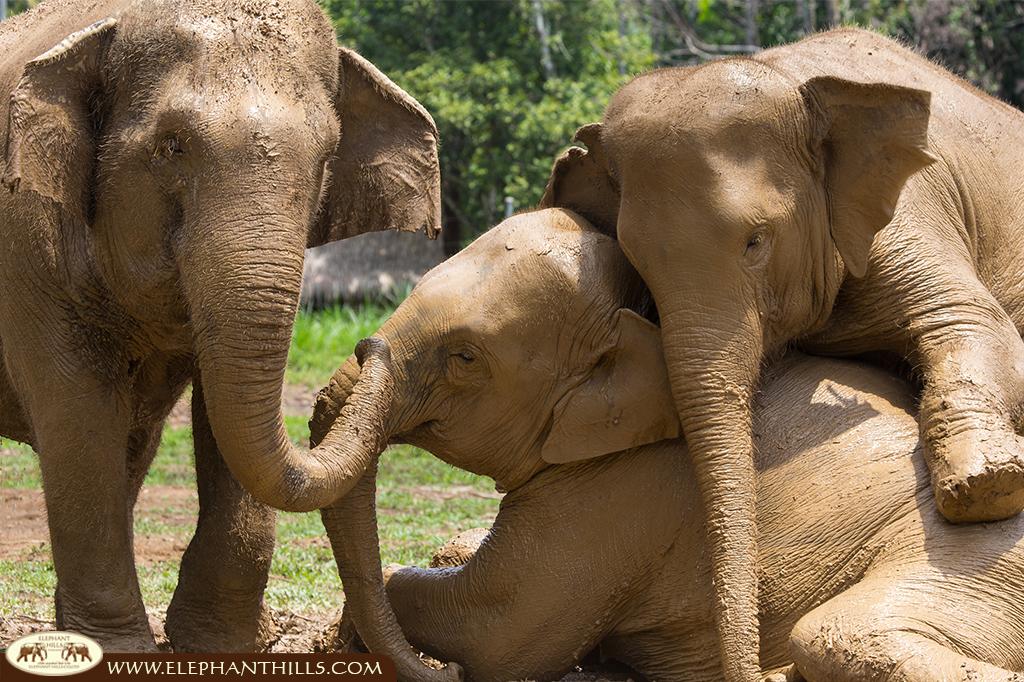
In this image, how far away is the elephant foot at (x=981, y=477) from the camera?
16.1 ft

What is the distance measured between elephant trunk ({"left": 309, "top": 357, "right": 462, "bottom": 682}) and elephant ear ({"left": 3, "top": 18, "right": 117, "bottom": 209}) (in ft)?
3.31

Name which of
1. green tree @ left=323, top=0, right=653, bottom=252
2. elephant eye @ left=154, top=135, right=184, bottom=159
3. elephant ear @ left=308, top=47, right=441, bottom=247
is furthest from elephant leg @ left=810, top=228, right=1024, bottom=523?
green tree @ left=323, top=0, right=653, bottom=252

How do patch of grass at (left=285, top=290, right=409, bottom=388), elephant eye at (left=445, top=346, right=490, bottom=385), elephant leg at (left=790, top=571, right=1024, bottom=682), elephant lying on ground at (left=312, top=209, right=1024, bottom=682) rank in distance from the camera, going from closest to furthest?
elephant leg at (left=790, top=571, right=1024, bottom=682)
elephant lying on ground at (left=312, top=209, right=1024, bottom=682)
elephant eye at (left=445, top=346, right=490, bottom=385)
patch of grass at (left=285, top=290, right=409, bottom=388)

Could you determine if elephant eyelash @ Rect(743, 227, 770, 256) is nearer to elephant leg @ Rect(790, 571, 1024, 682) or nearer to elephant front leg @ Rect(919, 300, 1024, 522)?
elephant front leg @ Rect(919, 300, 1024, 522)

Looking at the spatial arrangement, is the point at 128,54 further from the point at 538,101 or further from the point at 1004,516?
the point at 538,101

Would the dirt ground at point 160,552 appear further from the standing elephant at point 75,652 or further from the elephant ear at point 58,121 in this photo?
the elephant ear at point 58,121

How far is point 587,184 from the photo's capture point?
6.08 meters

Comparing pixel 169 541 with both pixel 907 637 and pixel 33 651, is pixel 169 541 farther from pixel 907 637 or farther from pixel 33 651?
pixel 907 637

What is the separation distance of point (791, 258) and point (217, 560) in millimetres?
2446

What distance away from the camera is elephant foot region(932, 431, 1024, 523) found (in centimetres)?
492

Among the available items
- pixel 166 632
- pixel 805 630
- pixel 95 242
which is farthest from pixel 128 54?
pixel 805 630

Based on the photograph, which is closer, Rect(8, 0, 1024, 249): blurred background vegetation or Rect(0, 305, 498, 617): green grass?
Rect(0, 305, 498, 617): green grass

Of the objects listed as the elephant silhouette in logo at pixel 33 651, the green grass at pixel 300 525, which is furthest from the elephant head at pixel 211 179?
the green grass at pixel 300 525

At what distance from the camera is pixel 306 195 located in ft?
16.7
